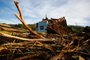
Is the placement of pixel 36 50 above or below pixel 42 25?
below

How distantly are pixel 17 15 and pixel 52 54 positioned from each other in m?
1.16

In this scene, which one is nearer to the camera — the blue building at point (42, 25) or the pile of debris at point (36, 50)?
the pile of debris at point (36, 50)

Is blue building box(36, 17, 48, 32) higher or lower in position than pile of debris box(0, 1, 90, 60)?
higher

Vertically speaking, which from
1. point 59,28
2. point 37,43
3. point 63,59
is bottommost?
point 63,59

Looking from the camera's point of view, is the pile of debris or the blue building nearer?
the pile of debris

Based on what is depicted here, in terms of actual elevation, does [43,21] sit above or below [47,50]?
above

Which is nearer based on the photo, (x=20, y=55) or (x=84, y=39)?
(x=20, y=55)

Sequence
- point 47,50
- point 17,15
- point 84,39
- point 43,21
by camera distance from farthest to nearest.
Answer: point 43,21 < point 84,39 < point 47,50 < point 17,15

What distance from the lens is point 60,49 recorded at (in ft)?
11.4

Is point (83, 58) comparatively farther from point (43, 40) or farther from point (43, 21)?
point (43, 21)

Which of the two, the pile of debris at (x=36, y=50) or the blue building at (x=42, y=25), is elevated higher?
the blue building at (x=42, y=25)

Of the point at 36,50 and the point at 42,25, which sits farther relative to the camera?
the point at 42,25

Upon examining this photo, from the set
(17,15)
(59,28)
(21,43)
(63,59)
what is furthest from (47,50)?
(59,28)

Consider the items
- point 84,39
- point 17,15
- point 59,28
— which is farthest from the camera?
point 59,28
